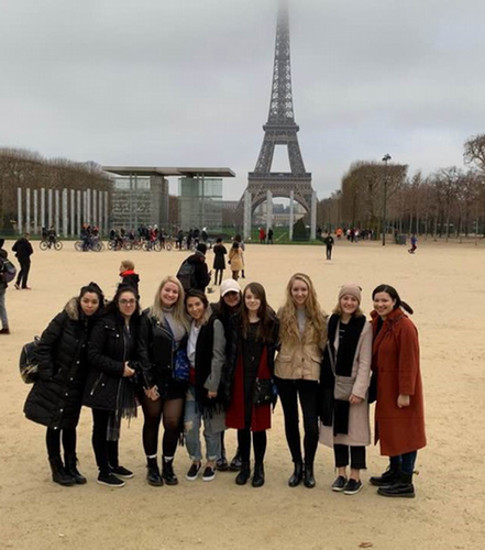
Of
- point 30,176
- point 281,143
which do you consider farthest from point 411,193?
point 30,176

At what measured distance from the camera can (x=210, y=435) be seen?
448 centimetres

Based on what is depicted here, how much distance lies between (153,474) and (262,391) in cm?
105

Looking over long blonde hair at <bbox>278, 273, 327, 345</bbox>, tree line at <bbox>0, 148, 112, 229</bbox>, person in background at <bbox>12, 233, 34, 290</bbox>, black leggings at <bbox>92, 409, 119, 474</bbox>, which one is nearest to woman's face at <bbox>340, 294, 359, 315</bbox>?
long blonde hair at <bbox>278, 273, 327, 345</bbox>

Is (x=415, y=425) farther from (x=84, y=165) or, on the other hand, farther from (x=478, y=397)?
(x=84, y=165)

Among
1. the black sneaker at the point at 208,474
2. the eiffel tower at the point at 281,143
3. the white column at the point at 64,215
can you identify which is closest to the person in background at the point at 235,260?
the black sneaker at the point at 208,474

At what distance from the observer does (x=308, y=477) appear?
446cm

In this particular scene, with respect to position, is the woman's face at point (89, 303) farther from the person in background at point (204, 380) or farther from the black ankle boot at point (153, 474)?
the black ankle boot at point (153, 474)

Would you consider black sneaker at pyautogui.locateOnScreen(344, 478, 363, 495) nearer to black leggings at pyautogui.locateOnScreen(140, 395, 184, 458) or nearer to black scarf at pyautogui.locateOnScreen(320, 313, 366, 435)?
black scarf at pyautogui.locateOnScreen(320, 313, 366, 435)

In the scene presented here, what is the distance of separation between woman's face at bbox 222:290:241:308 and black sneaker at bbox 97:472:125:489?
5.12 feet

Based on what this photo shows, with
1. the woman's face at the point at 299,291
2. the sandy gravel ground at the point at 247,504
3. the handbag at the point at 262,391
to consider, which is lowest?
the sandy gravel ground at the point at 247,504

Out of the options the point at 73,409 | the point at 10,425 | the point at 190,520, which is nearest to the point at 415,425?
the point at 190,520

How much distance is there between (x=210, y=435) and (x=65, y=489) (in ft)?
3.69

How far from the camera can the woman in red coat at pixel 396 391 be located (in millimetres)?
4176

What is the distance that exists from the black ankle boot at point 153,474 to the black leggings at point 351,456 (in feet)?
4.39
